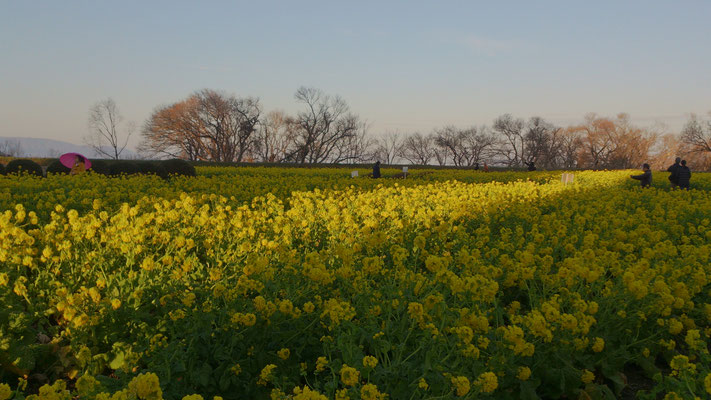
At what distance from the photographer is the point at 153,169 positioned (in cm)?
2366

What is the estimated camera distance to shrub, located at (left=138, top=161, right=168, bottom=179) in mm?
22502

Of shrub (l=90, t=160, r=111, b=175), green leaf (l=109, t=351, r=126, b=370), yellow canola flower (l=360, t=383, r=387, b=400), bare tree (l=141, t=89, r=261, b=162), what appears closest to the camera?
yellow canola flower (l=360, t=383, r=387, b=400)

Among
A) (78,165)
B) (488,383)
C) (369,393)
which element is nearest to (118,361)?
(369,393)

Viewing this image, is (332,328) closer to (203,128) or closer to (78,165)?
(78,165)

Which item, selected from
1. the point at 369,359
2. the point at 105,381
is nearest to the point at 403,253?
the point at 369,359

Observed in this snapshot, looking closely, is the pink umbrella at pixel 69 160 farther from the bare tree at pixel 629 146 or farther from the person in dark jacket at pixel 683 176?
the bare tree at pixel 629 146

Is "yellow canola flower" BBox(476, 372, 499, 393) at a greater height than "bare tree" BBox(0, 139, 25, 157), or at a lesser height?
lesser

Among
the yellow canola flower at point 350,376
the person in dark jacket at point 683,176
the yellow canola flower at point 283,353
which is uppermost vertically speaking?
the person in dark jacket at point 683,176

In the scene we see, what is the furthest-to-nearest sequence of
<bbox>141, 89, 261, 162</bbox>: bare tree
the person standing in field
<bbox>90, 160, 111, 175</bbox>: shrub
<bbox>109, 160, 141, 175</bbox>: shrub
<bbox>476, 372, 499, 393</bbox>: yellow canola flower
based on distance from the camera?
1. <bbox>141, 89, 261, 162</bbox>: bare tree
2. <bbox>90, 160, 111, 175</bbox>: shrub
3. <bbox>109, 160, 141, 175</bbox>: shrub
4. the person standing in field
5. <bbox>476, 372, 499, 393</bbox>: yellow canola flower

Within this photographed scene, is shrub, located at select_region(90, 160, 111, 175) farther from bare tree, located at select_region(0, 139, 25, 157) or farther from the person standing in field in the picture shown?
bare tree, located at select_region(0, 139, 25, 157)

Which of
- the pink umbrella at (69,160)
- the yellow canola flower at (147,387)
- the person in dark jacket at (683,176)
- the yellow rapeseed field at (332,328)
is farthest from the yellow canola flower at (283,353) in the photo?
the pink umbrella at (69,160)

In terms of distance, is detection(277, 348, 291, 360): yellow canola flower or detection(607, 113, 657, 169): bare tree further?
detection(607, 113, 657, 169): bare tree

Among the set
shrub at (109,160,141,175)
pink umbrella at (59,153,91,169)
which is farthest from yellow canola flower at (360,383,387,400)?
shrub at (109,160,141,175)

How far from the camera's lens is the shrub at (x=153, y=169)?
22502 mm
